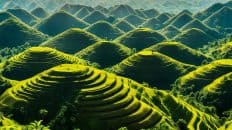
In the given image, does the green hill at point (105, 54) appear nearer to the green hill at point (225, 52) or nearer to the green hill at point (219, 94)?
the green hill at point (225, 52)

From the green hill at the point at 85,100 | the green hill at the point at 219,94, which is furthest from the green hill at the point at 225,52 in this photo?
the green hill at the point at 85,100

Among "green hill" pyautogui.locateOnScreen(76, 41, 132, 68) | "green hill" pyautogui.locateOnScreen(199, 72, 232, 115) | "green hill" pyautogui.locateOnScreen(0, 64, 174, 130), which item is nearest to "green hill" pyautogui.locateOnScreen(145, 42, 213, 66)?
"green hill" pyautogui.locateOnScreen(76, 41, 132, 68)

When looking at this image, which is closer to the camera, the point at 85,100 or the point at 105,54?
the point at 85,100

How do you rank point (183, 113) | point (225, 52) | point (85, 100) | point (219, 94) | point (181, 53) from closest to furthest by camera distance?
1. point (85, 100)
2. point (183, 113)
3. point (219, 94)
4. point (225, 52)
5. point (181, 53)

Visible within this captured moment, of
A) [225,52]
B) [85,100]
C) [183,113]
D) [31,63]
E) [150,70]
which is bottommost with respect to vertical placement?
[85,100]

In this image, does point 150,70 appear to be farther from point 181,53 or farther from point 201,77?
point 181,53

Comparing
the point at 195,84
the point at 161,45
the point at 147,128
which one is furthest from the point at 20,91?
the point at 161,45

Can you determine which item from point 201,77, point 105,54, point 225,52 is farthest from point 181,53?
point 201,77
